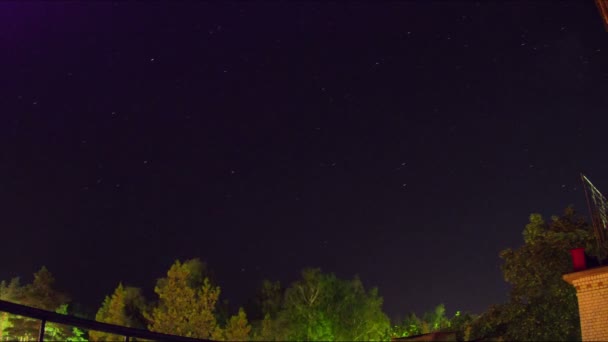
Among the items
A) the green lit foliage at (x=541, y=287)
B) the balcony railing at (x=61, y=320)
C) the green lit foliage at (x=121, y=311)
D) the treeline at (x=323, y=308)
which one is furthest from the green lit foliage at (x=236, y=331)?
the balcony railing at (x=61, y=320)

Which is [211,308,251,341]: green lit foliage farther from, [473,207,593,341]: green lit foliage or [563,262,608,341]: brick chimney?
[563,262,608,341]: brick chimney

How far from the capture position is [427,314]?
3287 inches

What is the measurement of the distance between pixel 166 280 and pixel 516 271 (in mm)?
28632

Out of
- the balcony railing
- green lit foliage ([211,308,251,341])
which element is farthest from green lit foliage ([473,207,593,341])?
green lit foliage ([211,308,251,341])

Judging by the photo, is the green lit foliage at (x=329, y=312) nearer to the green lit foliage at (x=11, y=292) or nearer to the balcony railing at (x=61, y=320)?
the green lit foliage at (x=11, y=292)

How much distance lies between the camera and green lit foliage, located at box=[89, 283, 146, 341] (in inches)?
1762

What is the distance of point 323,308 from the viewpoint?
54312mm

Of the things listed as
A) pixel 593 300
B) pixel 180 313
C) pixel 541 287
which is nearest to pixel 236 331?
pixel 180 313

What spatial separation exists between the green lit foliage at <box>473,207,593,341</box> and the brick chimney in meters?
3.54

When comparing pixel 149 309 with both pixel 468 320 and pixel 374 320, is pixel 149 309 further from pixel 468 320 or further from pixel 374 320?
pixel 468 320

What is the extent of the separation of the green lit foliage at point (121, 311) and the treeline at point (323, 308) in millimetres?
70

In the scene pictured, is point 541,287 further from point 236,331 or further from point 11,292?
point 11,292

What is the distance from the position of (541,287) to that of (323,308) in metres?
37.6

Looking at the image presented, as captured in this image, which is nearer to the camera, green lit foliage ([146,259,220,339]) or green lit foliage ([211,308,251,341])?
green lit foliage ([146,259,220,339])
